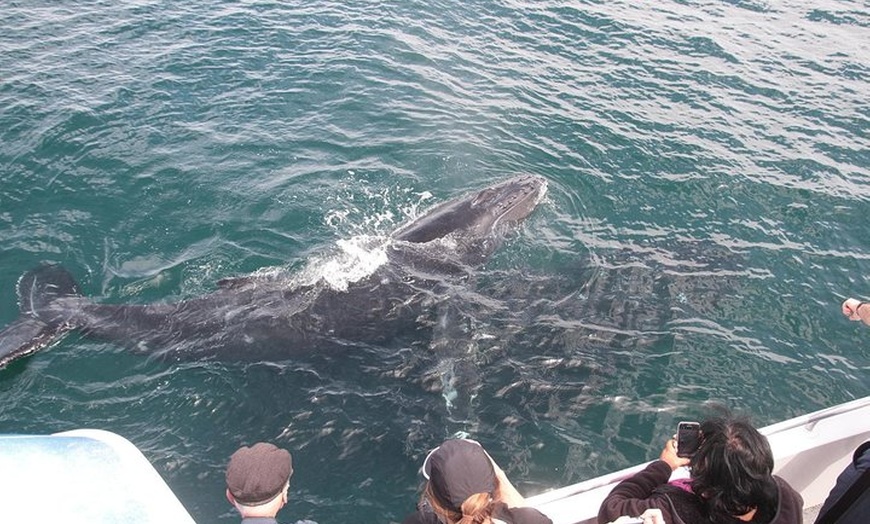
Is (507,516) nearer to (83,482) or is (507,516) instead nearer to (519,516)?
(519,516)

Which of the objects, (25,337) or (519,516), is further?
(25,337)

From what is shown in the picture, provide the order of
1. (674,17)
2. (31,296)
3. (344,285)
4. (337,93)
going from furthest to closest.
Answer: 1. (674,17)
2. (337,93)
3. (344,285)
4. (31,296)

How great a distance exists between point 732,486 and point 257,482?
3.43m

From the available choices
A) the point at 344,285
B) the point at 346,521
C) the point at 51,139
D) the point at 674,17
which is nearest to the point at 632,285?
the point at 344,285

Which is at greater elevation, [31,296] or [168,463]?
[31,296]

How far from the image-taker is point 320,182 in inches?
589

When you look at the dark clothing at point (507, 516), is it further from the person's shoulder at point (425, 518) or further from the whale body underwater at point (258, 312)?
the whale body underwater at point (258, 312)

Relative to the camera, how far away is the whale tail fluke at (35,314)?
998 centimetres

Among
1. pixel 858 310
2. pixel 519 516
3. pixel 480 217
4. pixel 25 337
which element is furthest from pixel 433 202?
pixel 519 516

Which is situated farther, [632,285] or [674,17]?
[674,17]

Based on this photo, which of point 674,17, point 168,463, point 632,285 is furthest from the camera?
point 674,17

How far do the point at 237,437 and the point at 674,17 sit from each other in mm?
24345

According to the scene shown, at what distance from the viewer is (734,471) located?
4328 mm

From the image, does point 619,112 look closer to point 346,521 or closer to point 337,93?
point 337,93
